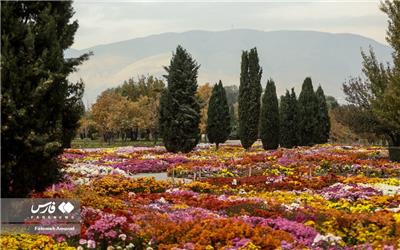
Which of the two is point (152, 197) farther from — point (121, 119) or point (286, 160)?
point (121, 119)

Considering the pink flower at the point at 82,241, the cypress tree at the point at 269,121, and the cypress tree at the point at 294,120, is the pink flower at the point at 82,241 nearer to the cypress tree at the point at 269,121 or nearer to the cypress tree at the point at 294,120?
the cypress tree at the point at 269,121

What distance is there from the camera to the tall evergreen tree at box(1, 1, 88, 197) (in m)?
9.48

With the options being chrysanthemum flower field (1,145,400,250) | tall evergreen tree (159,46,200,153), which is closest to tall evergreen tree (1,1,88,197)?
chrysanthemum flower field (1,145,400,250)

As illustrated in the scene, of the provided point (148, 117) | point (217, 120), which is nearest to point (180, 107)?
point (217, 120)

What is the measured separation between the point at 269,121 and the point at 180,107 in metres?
12.0

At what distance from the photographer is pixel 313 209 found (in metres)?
12.8

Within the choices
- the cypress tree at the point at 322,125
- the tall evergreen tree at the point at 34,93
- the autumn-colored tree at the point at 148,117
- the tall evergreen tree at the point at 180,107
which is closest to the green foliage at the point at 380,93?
the cypress tree at the point at 322,125

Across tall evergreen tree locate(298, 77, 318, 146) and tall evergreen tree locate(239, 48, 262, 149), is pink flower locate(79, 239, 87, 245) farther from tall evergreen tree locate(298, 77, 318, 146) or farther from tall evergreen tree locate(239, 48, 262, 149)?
tall evergreen tree locate(298, 77, 318, 146)

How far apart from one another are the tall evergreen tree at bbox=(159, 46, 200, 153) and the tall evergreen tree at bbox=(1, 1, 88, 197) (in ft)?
92.8

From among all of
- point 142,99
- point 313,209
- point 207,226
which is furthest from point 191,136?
point 142,99

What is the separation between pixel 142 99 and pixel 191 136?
38.3m

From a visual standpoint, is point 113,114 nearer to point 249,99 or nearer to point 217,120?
point 217,120

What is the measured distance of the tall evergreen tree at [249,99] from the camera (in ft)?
151

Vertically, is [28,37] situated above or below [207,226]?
above
